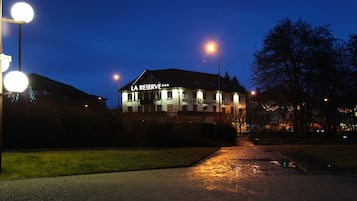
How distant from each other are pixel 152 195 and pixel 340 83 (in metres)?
52.0

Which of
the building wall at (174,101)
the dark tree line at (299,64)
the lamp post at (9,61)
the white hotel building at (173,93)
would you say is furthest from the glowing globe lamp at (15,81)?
the white hotel building at (173,93)

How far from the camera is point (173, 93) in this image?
303ft

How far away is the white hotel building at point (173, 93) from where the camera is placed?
3629 inches

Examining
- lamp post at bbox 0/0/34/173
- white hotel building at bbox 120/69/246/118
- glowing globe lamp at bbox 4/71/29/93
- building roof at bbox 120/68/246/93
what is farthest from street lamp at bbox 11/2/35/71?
building roof at bbox 120/68/246/93

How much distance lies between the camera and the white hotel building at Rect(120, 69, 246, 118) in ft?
302

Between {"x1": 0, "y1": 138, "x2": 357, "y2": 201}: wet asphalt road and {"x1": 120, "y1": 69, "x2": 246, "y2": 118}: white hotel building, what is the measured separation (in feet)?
239

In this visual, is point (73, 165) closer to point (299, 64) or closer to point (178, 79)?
point (299, 64)

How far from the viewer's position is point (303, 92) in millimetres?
57594

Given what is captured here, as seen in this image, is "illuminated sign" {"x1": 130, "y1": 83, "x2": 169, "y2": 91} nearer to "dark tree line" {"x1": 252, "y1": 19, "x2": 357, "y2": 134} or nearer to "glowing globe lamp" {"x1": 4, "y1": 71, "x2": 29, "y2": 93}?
"dark tree line" {"x1": 252, "y1": 19, "x2": 357, "y2": 134}

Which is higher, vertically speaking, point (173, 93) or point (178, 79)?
point (178, 79)

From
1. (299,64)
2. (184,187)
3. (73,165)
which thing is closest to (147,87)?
(299,64)

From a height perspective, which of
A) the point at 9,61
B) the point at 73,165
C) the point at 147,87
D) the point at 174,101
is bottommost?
the point at 73,165

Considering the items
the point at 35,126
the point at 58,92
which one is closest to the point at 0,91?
the point at 35,126

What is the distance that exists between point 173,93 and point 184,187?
7921 centimetres
